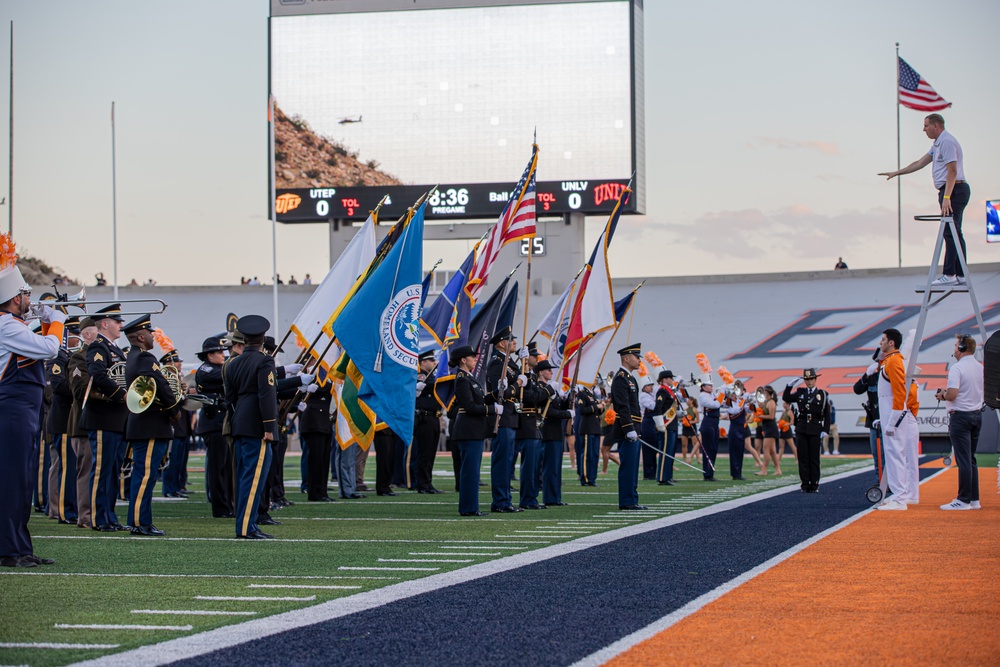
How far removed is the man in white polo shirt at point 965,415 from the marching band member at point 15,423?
9.29 m

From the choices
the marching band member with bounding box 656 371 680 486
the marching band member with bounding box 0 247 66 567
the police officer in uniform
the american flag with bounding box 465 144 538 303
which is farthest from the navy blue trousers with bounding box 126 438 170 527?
the marching band member with bounding box 656 371 680 486

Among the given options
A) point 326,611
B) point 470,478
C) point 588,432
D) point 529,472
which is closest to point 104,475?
point 470,478

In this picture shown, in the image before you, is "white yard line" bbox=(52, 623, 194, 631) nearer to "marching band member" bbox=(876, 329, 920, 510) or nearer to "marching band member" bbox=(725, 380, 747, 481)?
"marching band member" bbox=(876, 329, 920, 510)

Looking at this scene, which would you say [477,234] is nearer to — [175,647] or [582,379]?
[582,379]

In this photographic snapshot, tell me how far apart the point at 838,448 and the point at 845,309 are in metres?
7.94

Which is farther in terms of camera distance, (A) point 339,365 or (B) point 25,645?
(A) point 339,365

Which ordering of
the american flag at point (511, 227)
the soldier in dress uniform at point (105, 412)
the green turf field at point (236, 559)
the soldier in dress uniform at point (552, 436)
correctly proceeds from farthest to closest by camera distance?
the american flag at point (511, 227), the soldier in dress uniform at point (552, 436), the soldier in dress uniform at point (105, 412), the green turf field at point (236, 559)

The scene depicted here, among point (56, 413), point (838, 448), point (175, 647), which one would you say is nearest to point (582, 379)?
point (56, 413)

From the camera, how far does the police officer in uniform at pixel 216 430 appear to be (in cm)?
1381

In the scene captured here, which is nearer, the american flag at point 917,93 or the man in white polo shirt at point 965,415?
the american flag at point 917,93

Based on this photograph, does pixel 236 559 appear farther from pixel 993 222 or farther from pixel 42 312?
pixel 993 222

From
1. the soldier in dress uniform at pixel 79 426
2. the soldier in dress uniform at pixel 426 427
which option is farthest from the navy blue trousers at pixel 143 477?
the soldier in dress uniform at pixel 426 427

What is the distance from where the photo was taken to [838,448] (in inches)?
1421

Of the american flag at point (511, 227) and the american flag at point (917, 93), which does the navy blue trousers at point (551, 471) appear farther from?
the american flag at point (917, 93)
